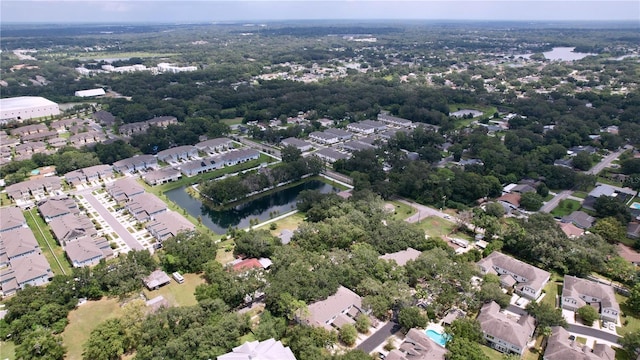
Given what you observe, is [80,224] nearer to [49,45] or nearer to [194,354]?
[194,354]

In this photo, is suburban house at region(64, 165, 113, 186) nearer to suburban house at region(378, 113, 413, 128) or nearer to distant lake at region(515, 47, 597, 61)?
suburban house at region(378, 113, 413, 128)

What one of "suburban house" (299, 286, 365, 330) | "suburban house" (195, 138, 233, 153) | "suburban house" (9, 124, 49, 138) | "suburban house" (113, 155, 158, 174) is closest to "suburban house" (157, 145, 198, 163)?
"suburban house" (195, 138, 233, 153)

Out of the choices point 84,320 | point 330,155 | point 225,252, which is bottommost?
point 225,252

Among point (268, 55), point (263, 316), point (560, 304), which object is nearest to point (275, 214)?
point (263, 316)

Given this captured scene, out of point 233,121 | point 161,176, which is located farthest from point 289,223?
point 233,121

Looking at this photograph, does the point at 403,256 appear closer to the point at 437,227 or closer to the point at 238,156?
the point at 437,227

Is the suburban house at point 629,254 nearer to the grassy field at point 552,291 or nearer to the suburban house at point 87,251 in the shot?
the grassy field at point 552,291
